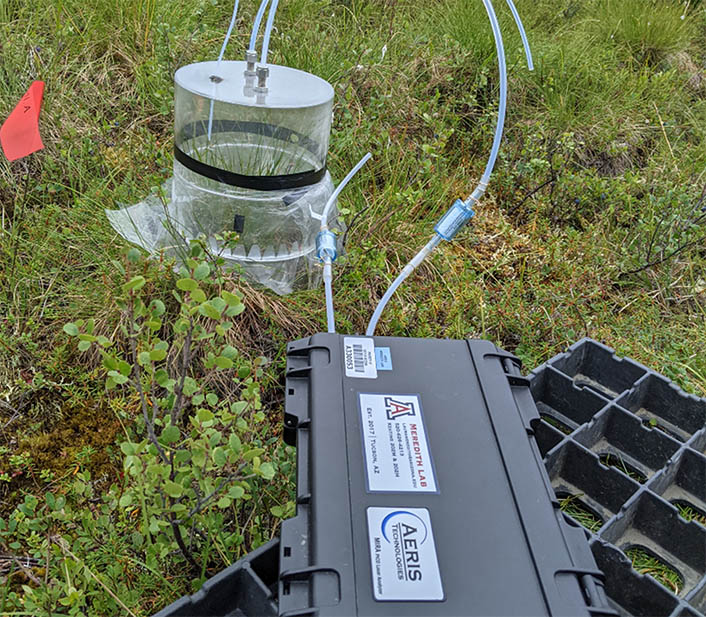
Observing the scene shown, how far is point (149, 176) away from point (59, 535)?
1.45 meters

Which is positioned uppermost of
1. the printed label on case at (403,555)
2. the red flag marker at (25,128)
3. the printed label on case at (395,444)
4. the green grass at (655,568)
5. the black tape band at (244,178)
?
the red flag marker at (25,128)

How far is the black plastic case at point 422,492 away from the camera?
1181 mm

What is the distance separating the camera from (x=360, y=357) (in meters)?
1.63

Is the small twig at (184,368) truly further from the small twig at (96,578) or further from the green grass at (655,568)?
the green grass at (655,568)

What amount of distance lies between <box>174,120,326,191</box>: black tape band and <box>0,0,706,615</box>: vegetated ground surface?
0.66ft

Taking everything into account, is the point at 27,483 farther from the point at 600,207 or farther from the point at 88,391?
the point at 600,207

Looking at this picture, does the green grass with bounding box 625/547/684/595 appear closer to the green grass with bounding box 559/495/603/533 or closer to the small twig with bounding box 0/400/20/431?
the green grass with bounding box 559/495/603/533

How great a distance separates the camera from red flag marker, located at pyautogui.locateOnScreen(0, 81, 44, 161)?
1.75 metres

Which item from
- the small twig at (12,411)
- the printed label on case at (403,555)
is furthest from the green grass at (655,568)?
the small twig at (12,411)

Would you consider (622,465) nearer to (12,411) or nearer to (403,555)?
(403,555)

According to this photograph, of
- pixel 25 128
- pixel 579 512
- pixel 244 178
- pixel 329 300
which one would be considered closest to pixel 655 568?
pixel 579 512

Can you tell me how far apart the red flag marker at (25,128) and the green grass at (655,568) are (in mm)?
1941

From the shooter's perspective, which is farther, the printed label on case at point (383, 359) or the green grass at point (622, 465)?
the green grass at point (622, 465)

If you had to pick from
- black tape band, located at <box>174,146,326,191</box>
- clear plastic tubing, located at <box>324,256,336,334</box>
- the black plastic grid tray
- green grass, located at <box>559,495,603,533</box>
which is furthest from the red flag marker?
green grass, located at <box>559,495,603,533</box>
